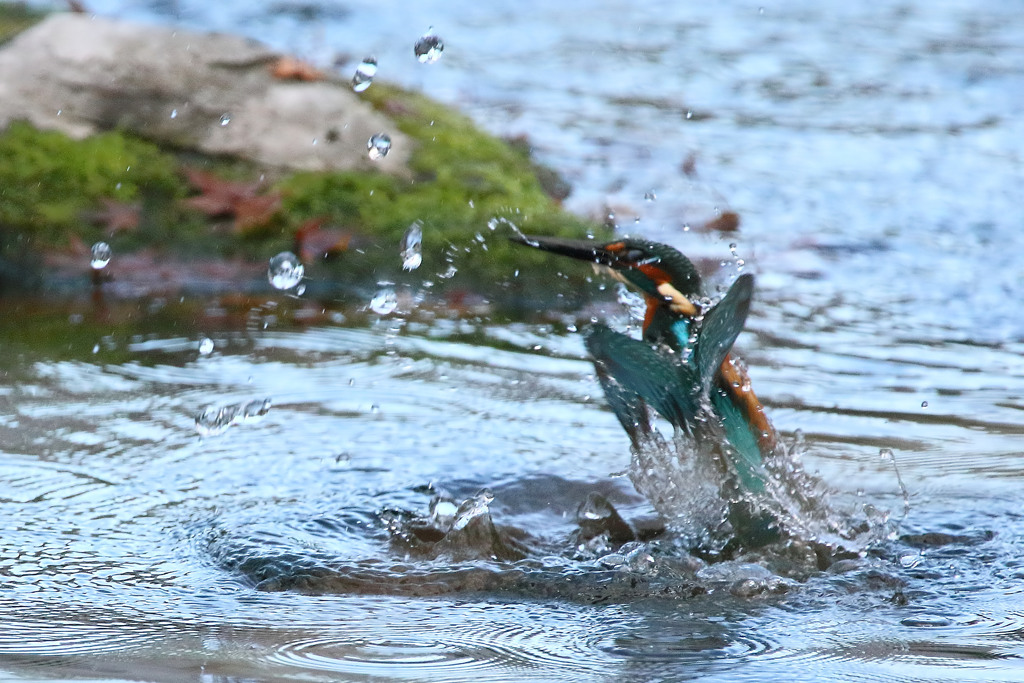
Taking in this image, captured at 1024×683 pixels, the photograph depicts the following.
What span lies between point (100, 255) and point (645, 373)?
3657mm

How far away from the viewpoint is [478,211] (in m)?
6.04

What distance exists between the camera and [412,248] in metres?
5.43

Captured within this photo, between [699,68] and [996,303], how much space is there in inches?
210

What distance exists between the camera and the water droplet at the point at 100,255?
18.4 feet

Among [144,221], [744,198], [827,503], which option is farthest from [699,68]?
[827,503]

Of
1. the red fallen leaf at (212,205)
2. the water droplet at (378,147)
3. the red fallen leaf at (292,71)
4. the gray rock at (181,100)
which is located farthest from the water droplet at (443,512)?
the red fallen leaf at (292,71)

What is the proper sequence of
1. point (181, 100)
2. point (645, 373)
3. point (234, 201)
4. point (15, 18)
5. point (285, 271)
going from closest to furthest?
1. point (645, 373)
2. point (285, 271)
3. point (234, 201)
4. point (181, 100)
5. point (15, 18)

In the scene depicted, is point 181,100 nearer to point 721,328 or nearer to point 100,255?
point 100,255

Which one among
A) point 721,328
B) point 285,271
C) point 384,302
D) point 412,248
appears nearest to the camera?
point 721,328

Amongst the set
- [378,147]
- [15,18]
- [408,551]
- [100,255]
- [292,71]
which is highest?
[15,18]

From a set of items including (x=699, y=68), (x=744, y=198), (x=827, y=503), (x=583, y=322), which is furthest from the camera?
(x=699, y=68)

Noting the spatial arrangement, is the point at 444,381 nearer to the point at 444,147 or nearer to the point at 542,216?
the point at 542,216

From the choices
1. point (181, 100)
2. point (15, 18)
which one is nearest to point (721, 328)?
point (181, 100)

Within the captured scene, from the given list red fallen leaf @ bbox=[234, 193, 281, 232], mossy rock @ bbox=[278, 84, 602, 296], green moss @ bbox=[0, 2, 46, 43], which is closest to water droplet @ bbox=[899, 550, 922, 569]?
mossy rock @ bbox=[278, 84, 602, 296]
